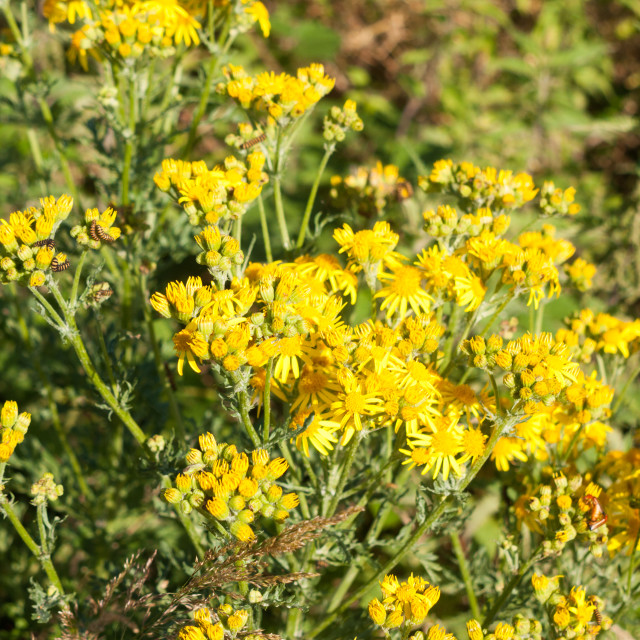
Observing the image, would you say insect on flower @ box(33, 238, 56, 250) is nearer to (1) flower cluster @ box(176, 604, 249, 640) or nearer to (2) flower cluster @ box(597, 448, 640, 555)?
(1) flower cluster @ box(176, 604, 249, 640)

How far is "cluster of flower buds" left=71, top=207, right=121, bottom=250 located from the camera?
7.43 ft

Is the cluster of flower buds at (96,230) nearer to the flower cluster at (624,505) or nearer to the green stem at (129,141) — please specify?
the green stem at (129,141)

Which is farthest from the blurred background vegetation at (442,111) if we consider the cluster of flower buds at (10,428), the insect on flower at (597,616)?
the insect on flower at (597,616)

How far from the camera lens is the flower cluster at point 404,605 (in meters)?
2.01

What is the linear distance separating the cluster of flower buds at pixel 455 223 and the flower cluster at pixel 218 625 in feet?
5.02

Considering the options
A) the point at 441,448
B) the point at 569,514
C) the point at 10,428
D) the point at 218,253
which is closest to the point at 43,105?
the point at 218,253

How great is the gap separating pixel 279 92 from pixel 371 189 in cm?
68

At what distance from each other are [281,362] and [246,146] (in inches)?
37.8

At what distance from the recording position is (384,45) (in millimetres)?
8188

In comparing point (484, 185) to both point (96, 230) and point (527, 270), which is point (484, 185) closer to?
point (527, 270)

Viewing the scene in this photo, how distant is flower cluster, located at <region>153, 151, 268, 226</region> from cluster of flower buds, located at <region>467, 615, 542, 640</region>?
5.32 feet

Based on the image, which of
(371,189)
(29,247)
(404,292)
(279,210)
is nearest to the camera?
(29,247)

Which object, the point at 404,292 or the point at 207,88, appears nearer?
the point at 404,292

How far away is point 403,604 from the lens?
6.84 ft
